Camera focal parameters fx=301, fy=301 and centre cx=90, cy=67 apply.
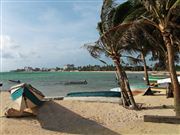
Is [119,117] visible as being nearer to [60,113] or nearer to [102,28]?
[60,113]

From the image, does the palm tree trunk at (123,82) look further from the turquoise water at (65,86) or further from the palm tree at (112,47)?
the turquoise water at (65,86)

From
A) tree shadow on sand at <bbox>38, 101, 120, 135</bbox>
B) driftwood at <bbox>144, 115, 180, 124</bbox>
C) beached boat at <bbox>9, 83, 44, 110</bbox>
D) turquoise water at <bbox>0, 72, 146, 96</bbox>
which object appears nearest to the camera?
tree shadow on sand at <bbox>38, 101, 120, 135</bbox>

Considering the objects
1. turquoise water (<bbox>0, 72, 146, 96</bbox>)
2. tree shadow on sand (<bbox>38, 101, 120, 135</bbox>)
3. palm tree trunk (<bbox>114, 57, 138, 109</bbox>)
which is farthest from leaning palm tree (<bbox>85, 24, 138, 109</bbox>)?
turquoise water (<bbox>0, 72, 146, 96</bbox>)

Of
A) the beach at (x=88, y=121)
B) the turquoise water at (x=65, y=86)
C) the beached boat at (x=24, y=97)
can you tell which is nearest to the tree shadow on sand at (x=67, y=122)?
the beach at (x=88, y=121)

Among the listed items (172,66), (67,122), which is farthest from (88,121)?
(172,66)

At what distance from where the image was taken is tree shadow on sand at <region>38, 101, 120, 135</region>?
9.31m

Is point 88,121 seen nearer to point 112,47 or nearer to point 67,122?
point 67,122

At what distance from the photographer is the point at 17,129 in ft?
31.0

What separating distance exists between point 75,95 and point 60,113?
5229mm

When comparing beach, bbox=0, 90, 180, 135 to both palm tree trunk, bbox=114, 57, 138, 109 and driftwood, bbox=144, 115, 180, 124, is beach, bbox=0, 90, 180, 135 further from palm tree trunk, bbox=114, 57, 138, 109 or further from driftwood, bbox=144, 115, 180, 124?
palm tree trunk, bbox=114, 57, 138, 109

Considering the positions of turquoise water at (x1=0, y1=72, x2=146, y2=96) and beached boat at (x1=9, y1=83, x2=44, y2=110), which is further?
turquoise water at (x1=0, y1=72, x2=146, y2=96)

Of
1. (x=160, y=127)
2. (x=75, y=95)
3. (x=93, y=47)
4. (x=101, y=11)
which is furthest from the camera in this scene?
(x=75, y=95)

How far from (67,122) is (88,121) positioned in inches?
29.7

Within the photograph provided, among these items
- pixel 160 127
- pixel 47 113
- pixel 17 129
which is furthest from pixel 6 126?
pixel 160 127
